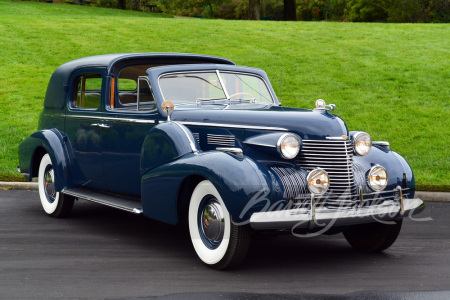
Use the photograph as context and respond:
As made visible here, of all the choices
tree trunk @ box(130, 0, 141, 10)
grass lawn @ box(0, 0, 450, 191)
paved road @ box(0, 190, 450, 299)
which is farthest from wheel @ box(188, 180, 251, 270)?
tree trunk @ box(130, 0, 141, 10)

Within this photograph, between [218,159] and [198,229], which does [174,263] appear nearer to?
[198,229]

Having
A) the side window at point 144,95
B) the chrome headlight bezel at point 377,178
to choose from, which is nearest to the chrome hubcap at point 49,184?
the side window at point 144,95

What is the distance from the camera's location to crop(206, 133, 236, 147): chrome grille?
6.07 meters

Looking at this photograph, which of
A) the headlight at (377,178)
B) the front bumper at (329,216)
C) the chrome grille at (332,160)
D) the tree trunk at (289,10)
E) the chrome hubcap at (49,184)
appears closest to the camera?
the front bumper at (329,216)

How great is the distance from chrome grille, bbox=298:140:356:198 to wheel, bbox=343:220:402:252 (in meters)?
0.79

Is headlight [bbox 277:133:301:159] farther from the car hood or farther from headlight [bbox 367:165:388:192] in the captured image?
headlight [bbox 367:165:388:192]

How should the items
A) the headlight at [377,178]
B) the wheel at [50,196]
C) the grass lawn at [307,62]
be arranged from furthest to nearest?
1. the grass lawn at [307,62]
2. the wheel at [50,196]
3. the headlight at [377,178]

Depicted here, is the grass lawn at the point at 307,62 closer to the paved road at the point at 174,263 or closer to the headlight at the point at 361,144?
the paved road at the point at 174,263

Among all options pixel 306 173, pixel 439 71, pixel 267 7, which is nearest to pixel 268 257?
pixel 306 173

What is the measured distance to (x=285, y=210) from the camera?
210 inches

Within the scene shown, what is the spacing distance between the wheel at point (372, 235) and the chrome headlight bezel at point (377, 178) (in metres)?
0.47

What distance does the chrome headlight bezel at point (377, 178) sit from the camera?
5.96m

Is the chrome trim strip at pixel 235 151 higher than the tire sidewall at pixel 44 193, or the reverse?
the chrome trim strip at pixel 235 151

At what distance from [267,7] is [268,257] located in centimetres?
5137
